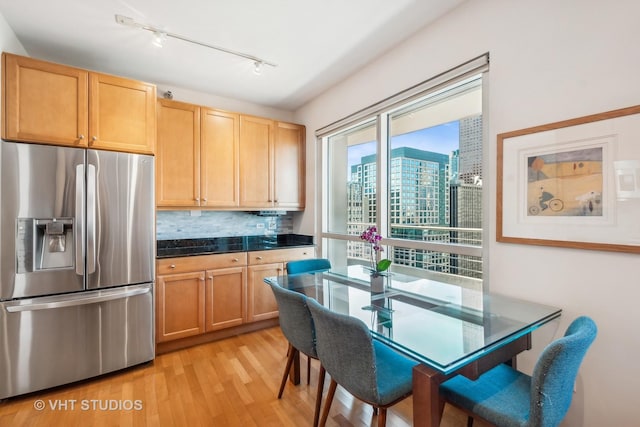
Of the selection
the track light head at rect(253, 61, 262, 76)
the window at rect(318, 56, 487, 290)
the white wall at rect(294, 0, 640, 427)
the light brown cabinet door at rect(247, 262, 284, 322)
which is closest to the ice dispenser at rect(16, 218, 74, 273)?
the light brown cabinet door at rect(247, 262, 284, 322)

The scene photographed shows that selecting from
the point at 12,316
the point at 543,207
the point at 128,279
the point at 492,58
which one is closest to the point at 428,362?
the point at 543,207

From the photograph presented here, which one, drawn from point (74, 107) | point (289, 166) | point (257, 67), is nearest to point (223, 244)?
point (289, 166)

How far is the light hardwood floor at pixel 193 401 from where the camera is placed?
186 centimetres

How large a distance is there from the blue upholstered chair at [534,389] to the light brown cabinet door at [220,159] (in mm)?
2721

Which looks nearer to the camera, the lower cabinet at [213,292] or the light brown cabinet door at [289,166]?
the lower cabinet at [213,292]

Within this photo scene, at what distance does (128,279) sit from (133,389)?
Answer: 2.75 ft

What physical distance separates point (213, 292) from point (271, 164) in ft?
5.32

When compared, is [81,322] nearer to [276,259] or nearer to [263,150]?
[276,259]

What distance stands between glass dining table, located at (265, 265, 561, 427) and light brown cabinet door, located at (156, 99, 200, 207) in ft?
5.29

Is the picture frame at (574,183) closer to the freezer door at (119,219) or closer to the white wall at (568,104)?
the white wall at (568,104)

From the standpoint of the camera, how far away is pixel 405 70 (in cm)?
246

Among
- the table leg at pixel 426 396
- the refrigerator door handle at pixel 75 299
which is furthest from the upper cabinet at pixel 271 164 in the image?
the table leg at pixel 426 396

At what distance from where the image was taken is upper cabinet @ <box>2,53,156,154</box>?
2.10 meters

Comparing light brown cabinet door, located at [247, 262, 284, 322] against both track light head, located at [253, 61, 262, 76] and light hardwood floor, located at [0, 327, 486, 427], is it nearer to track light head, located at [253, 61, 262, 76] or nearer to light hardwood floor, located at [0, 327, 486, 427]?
light hardwood floor, located at [0, 327, 486, 427]
